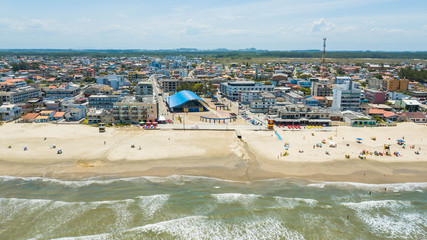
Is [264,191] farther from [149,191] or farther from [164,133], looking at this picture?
[164,133]

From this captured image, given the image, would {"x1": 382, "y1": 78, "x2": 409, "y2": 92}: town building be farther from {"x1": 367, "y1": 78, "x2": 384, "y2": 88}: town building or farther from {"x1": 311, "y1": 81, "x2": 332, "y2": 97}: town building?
{"x1": 311, "y1": 81, "x2": 332, "y2": 97}: town building

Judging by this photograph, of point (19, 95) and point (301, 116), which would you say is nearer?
point (301, 116)

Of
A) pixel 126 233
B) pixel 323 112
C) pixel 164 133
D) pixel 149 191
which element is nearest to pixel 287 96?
pixel 323 112

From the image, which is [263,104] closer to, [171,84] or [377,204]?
[377,204]

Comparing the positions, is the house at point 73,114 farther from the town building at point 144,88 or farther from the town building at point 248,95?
the town building at point 248,95

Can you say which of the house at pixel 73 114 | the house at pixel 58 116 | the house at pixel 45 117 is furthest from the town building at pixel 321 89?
the house at pixel 45 117

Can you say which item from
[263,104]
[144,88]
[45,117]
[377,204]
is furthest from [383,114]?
[45,117]
